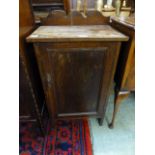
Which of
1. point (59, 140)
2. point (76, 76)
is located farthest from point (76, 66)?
point (59, 140)

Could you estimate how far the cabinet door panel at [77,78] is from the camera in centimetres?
79

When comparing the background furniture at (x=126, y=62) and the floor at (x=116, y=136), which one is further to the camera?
the floor at (x=116, y=136)

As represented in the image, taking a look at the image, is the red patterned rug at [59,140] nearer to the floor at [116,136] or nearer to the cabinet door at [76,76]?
the floor at [116,136]

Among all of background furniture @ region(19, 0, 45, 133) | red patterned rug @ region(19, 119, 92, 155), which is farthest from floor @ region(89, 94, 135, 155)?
background furniture @ region(19, 0, 45, 133)

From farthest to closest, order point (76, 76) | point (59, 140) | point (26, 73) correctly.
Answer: point (59, 140) < point (76, 76) < point (26, 73)

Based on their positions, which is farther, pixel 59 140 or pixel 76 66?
pixel 59 140

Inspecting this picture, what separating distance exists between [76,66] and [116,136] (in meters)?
0.80

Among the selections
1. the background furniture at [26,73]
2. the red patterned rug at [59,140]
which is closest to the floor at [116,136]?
the red patterned rug at [59,140]

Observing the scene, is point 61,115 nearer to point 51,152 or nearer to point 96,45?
point 51,152

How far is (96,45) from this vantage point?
0.77 metres

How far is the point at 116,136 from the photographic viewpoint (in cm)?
120

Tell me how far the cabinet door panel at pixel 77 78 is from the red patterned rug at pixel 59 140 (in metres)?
0.25

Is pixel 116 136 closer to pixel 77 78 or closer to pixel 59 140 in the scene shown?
pixel 59 140

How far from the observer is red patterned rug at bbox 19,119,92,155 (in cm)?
109
